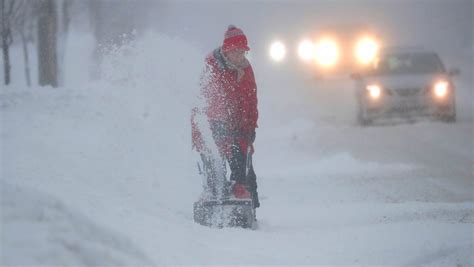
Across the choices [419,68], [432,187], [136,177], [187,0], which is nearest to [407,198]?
[432,187]

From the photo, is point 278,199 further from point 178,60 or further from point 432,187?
point 178,60

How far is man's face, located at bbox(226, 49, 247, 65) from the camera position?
5766 mm

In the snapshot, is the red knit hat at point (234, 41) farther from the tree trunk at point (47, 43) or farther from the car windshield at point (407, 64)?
the car windshield at point (407, 64)

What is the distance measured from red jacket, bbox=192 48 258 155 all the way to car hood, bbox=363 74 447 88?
9.71 metres

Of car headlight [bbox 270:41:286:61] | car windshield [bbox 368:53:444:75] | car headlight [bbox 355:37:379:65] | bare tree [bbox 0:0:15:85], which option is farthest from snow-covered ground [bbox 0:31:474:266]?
car headlight [bbox 270:41:286:61]

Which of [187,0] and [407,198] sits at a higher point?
[187,0]

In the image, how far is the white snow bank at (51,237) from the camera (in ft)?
11.5

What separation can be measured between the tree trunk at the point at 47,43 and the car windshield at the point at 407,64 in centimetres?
703

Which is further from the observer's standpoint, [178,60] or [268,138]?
[268,138]

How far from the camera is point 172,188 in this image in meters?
6.97

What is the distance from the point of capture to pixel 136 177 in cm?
640

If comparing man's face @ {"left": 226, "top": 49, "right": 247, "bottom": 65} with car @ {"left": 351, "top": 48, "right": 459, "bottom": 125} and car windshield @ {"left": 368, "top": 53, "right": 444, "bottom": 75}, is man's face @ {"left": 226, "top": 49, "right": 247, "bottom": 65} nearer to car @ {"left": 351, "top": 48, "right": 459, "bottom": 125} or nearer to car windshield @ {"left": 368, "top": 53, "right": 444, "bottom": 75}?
car @ {"left": 351, "top": 48, "right": 459, "bottom": 125}

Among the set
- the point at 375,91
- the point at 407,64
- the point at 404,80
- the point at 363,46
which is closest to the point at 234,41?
the point at 375,91

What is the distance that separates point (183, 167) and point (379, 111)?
26.8 ft
